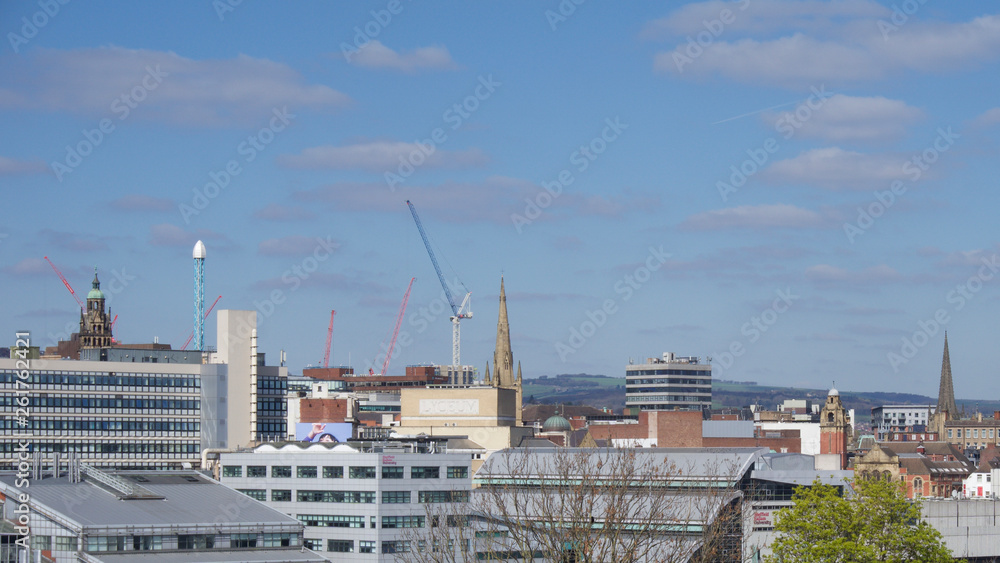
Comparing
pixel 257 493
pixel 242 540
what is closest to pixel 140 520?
pixel 242 540

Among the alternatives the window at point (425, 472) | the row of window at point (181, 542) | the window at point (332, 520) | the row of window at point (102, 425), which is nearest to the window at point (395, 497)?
the window at point (425, 472)

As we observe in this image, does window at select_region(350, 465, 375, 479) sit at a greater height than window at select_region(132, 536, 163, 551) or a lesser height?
greater

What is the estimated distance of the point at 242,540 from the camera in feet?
347

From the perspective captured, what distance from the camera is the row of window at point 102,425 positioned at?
153 metres

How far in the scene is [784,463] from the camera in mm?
149750

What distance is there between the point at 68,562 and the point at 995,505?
104 meters

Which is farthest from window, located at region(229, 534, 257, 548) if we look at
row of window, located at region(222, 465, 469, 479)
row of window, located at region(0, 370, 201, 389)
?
row of window, located at region(0, 370, 201, 389)

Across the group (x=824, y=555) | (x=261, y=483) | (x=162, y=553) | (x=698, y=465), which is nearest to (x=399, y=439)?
(x=261, y=483)

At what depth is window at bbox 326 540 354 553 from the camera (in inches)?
4619

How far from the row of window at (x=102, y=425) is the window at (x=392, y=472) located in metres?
51.9

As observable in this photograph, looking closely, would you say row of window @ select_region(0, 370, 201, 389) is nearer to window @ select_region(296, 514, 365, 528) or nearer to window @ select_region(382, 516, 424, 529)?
window @ select_region(296, 514, 365, 528)

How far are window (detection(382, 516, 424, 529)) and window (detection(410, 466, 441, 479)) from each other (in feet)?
11.7

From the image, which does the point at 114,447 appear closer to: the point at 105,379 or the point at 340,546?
the point at 105,379

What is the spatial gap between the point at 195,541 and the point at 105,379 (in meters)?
59.6
